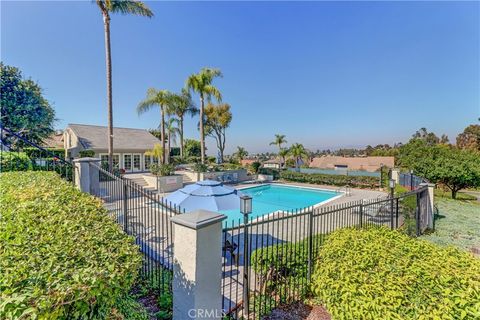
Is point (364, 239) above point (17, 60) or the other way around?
the other way around

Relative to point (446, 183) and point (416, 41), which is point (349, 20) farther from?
point (446, 183)

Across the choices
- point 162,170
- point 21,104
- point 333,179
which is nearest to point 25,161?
point 21,104

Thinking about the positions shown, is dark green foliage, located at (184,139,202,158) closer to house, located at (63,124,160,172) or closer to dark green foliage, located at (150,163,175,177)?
house, located at (63,124,160,172)

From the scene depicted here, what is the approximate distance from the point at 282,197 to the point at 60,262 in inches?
683

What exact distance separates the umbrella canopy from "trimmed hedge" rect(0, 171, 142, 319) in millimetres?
2354

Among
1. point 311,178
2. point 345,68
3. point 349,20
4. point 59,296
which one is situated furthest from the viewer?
point 311,178

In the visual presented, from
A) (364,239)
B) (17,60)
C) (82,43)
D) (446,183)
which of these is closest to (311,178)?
(446,183)

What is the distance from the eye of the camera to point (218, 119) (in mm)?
32781

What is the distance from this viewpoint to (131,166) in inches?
985

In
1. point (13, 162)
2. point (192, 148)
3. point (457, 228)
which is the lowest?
point (457, 228)

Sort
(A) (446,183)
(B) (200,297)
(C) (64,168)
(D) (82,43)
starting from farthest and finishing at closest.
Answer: (A) (446,183)
(D) (82,43)
(C) (64,168)
(B) (200,297)

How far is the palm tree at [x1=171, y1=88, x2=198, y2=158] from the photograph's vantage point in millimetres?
23462

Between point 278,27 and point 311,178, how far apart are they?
14445 mm

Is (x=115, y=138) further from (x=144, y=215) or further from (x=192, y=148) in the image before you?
(x=144, y=215)
